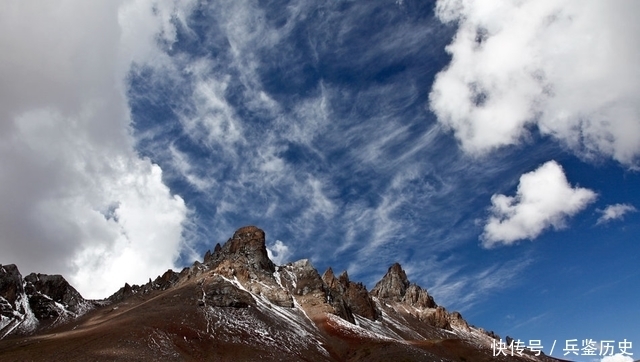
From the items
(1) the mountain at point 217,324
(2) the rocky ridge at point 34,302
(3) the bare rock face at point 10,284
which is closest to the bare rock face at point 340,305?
(1) the mountain at point 217,324

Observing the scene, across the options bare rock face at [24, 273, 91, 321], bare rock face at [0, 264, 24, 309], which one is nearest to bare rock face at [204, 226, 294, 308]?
bare rock face at [24, 273, 91, 321]

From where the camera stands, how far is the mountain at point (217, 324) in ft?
311

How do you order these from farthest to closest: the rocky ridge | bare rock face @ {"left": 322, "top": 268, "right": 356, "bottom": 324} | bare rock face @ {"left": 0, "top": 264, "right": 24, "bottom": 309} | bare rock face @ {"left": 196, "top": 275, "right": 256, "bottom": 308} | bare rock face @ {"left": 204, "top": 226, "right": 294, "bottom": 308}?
bare rock face @ {"left": 322, "top": 268, "right": 356, "bottom": 324}
bare rock face @ {"left": 204, "top": 226, "right": 294, "bottom": 308}
bare rock face @ {"left": 0, "top": 264, "right": 24, "bottom": 309}
the rocky ridge
bare rock face @ {"left": 196, "top": 275, "right": 256, "bottom": 308}

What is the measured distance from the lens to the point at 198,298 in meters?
140

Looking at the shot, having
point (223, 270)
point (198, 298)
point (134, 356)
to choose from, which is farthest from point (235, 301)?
point (134, 356)

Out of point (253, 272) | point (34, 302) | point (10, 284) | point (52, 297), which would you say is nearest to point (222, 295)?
point (253, 272)

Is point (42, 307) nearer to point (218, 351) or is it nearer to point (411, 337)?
point (218, 351)

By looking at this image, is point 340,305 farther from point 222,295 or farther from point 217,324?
point 217,324

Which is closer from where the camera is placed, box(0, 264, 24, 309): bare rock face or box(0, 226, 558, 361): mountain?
box(0, 226, 558, 361): mountain

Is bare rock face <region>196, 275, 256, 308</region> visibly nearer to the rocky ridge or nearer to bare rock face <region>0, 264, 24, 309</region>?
the rocky ridge

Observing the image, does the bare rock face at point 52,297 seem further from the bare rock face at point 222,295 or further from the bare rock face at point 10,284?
the bare rock face at point 222,295

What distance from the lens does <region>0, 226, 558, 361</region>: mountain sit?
311 feet

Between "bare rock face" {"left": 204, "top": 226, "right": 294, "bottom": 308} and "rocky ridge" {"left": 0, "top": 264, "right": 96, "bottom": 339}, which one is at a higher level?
"bare rock face" {"left": 204, "top": 226, "right": 294, "bottom": 308}

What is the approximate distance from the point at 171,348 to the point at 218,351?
38.2ft
